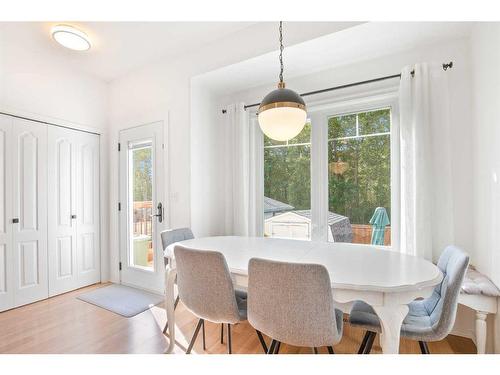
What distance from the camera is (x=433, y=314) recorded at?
1.60 metres

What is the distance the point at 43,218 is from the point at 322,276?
3138mm

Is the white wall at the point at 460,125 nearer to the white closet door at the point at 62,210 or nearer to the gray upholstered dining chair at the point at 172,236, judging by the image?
the gray upholstered dining chair at the point at 172,236

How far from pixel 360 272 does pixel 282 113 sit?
1.07 metres

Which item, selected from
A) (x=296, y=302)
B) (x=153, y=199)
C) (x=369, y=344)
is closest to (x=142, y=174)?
(x=153, y=199)

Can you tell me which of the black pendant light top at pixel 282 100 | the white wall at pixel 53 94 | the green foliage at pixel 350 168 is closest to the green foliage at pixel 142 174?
the white wall at pixel 53 94

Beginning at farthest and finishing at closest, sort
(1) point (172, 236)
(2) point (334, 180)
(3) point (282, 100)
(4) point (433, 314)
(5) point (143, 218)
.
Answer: (5) point (143, 218) < (2) point (334, 180) < (1) point (172, 236) < (3) point (282, 100) < (4) point (433, 314)

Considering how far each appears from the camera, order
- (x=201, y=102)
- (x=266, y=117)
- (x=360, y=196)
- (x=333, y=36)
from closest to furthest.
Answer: (x=266, y=117), (x=333, y=36), (x=360, y=196), (x=201, y=102)

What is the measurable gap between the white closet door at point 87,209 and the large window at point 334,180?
7.26 ft

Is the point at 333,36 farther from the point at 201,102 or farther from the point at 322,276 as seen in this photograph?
the point at 322,276

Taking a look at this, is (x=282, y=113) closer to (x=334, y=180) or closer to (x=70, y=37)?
(x=334, y=180)

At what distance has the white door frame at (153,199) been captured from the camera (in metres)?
3.21

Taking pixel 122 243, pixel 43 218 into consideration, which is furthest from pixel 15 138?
pixel 122 243

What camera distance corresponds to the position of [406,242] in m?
2.29

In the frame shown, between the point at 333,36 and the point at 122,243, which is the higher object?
the point at 333,36
